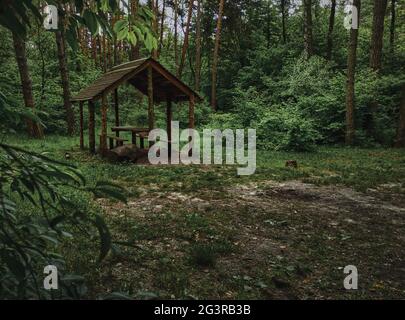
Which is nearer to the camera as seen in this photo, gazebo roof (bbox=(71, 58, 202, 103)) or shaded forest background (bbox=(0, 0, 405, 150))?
gazebo roof (bbox=(71, 58, 202, 103))

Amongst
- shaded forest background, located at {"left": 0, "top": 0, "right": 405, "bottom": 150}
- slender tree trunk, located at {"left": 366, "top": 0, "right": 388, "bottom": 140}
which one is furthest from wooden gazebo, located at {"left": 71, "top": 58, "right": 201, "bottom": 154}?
slender tree trunk, located at {"left": 366, "top": 0, "right": 388, "bottom": 140}

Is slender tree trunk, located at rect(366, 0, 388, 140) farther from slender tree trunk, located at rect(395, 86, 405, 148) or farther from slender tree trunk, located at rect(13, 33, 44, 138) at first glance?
slender tree trunk, located at rect(13, 33, 44, 138)

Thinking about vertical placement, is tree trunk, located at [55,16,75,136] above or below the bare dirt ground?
above

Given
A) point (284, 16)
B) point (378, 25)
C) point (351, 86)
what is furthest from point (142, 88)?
point (284, 16)

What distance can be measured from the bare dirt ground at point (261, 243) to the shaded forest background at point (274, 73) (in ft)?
24.8

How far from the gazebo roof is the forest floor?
338cm

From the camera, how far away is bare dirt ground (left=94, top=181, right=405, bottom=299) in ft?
15.6

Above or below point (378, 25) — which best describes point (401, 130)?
below

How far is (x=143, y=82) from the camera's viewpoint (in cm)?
1670

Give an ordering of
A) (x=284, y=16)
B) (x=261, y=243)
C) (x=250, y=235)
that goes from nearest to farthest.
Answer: (x=261, y=243), (x=250, y=235), (x=284, y=16)

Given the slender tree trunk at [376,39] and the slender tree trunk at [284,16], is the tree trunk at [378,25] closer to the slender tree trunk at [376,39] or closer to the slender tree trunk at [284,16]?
the slender tree trunk at [376,39]

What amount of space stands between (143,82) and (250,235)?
38.4 feet

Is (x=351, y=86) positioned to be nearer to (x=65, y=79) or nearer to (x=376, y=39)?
(x=376, y=39)
